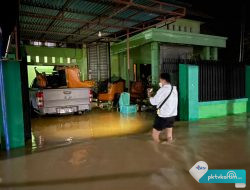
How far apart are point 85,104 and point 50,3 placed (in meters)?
4.63

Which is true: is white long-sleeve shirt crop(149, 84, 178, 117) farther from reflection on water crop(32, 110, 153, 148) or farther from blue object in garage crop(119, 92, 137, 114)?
blue object in garage crop(119, 92, 137, 114)

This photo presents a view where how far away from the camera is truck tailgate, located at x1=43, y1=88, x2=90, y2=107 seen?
996 cm

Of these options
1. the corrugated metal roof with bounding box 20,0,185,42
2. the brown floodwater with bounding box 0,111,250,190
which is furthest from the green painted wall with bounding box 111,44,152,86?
the brown floodwater with bounding box 0,111,250,190

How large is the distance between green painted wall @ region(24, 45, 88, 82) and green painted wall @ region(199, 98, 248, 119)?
36.0ft

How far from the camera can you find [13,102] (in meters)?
5.83

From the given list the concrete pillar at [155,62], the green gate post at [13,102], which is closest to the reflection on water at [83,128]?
the green gate post at [13,102]

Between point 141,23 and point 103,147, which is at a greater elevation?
point 141,23

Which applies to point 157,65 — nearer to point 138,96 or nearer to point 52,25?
point 138,96

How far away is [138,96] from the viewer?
1298cm

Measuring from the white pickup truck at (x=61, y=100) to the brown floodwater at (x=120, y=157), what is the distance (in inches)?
77.7

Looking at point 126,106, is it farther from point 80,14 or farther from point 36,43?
point 36,43

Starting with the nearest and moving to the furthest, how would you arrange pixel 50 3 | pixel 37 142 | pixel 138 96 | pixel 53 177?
pixel 53 177 → pixel 37 142 → pixel 50 3 → pixel 138 96

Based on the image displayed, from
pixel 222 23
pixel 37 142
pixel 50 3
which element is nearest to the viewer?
pixel 37 142

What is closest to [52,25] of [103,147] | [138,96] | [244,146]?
[138,96]
